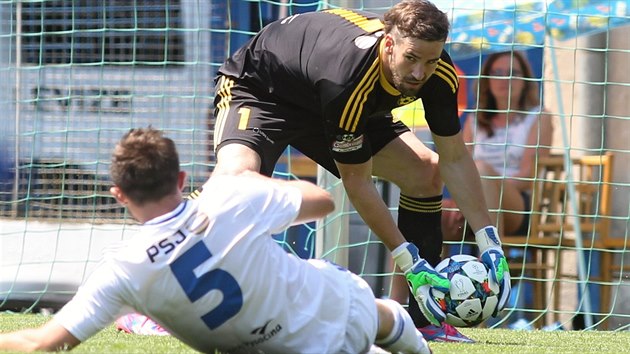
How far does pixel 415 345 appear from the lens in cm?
324

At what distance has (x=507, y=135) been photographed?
7070 millimetres

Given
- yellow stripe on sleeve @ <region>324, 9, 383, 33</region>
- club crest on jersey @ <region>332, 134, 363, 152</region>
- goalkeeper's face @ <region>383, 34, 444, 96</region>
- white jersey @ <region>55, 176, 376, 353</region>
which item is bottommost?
white jersey @ <region>55, 176, 376, 353</region>

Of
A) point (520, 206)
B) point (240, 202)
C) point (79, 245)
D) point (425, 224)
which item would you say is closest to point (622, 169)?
point (520, 206)

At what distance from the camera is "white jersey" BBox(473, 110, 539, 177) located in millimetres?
7047

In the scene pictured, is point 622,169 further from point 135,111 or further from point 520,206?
point 135,111

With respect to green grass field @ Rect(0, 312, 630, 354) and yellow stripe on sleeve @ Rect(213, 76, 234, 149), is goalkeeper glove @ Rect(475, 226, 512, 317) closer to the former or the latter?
green grass field @ Rect(0, 312, 630, 354)

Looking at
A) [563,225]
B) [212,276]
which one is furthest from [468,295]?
[563,225]

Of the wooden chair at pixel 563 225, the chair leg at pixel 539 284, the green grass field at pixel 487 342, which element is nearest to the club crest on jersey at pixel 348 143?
the green grass field at pixel 487 342

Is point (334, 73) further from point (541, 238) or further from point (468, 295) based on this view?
point (541, 238)

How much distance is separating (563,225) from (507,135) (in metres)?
0.66

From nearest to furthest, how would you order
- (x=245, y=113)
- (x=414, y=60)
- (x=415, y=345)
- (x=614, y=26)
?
(x=415, y=345) < (x=414, y=60) < (x=245, y=113) < (x=614, y=26)

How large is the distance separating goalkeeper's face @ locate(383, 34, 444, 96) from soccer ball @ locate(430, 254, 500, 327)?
67 cm

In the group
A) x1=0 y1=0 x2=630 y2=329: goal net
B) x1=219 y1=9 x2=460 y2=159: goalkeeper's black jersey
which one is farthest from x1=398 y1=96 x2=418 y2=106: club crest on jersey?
x1=0 y1=0 x2=630 y2=329: goal net

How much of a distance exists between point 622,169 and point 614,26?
37.4 inches
